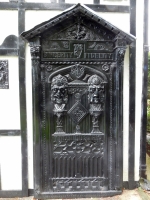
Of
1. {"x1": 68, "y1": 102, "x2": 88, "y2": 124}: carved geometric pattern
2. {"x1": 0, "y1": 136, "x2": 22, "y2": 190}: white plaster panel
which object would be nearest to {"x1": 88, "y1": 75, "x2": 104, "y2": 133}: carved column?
{"x1": 68, "y1": 102, "x2": 88, "y2": 124}: carved geometric pattern

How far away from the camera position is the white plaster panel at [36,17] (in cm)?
301

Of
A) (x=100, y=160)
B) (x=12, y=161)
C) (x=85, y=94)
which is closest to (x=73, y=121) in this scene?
(x=85, y=94)

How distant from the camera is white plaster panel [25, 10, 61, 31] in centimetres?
301

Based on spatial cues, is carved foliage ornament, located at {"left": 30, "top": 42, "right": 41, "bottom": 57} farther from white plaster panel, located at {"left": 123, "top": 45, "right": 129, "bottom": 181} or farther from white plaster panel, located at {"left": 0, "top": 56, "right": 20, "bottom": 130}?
white plaster panel, located at {"left": 123, "top": 45, "right": 129, "bottom": 181}

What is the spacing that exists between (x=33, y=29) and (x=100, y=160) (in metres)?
2.64

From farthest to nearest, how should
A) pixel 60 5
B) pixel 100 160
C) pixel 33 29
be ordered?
1. pixel 100 160
2. pixel 60 5
3. pixel 33 29

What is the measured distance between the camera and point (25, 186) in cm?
320

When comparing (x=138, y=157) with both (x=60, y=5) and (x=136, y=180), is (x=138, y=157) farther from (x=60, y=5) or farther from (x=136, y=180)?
(x=60, y=5)

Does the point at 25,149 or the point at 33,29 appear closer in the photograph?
the point at 33,29

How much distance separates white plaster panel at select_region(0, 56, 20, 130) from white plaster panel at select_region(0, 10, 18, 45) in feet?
1.44

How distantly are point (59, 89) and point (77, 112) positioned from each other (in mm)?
538

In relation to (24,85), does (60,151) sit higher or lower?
lower

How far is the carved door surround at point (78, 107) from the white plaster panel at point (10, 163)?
1.16 feet

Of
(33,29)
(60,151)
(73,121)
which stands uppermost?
(33,29)
